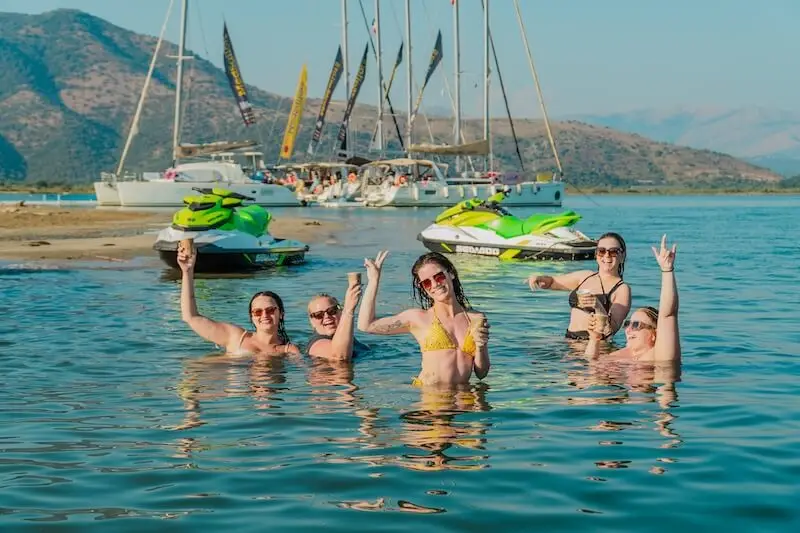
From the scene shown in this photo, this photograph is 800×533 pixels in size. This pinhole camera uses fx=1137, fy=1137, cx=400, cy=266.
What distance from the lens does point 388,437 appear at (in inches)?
289

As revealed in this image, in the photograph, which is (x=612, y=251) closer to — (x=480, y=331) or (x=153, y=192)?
(x=480, y=331)

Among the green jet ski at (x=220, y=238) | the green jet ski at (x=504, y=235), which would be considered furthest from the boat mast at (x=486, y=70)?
the green jet ski at (x=220, y=238)

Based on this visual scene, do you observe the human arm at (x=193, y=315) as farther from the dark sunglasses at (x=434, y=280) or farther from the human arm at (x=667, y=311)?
the human arm at (x=667, y=311)

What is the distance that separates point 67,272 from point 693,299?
11329 mm

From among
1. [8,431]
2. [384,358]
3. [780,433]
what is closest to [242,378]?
[384,358]

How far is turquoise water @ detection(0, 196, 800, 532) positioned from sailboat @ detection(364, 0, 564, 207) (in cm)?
5190

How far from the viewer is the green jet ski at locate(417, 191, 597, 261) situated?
24.4m

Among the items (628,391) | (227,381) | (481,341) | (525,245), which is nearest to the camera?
(481,341)

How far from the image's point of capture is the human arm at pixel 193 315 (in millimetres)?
9273

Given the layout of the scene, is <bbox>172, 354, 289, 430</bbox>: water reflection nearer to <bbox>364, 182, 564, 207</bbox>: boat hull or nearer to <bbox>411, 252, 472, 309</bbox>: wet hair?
<bbox>411, 252, 472, 309</bbox>: wet hair

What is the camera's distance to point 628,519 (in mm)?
5586

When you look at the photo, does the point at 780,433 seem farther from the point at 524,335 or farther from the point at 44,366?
the point at 44,366

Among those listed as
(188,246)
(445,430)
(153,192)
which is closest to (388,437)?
(445,430)

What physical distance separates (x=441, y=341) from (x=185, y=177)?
57632mm
